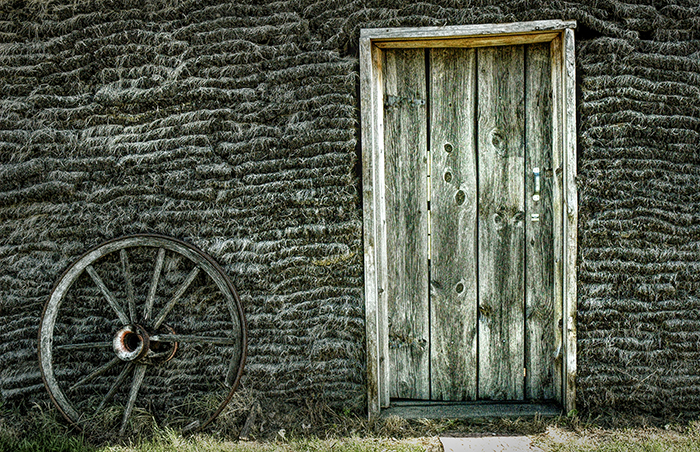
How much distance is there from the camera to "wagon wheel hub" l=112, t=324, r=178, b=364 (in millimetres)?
2762

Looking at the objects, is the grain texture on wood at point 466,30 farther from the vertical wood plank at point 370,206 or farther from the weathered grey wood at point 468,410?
the weathered grey wood at point 468,410

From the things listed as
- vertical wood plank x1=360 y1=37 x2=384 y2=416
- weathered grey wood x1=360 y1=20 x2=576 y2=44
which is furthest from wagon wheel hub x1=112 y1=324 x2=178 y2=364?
weathered grey wood x1=360 y1=20 x2=576 y2=44

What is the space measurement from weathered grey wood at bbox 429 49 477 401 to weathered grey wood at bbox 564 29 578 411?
493 millimetres

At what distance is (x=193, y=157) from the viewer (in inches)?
114

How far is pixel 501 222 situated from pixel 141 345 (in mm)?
2131

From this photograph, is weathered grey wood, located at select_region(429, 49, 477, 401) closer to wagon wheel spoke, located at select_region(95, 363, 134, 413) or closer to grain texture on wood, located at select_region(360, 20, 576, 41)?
grain texture on wood, located at select_region(360, 20, 576, 41)

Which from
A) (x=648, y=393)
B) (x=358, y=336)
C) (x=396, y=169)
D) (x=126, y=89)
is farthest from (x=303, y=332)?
(x=648, y=393)

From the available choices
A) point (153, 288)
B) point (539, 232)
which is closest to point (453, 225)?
point (539, 232)

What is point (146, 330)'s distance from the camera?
2.82 meters

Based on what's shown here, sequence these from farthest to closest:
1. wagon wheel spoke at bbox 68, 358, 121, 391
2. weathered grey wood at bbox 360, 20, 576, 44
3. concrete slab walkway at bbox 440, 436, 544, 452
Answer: wagon wheel spoke at bbox 68, 358, 121, 391
weathered grey wood at bbox 360, 20, 576, 44
concrete slab walkway at bbox 440, 436, 544, 452

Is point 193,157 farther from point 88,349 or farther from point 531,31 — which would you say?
point 531,31

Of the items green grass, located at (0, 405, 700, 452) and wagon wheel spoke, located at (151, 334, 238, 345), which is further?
wagon wheel spoke, located at (151, 334, 238, 345)

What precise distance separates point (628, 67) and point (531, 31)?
21.9 inches

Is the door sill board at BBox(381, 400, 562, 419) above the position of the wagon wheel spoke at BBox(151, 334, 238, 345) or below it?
below
